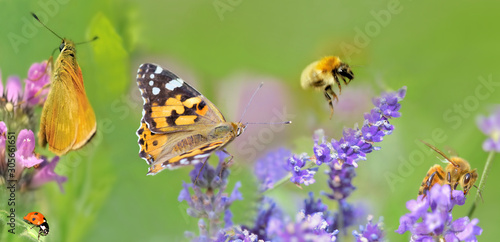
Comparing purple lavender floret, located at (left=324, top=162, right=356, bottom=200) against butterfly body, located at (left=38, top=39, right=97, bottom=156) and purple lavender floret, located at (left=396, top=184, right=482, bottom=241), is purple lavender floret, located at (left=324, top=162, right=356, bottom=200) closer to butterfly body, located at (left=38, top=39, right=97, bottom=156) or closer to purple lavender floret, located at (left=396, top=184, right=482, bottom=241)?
purple lavender floret, located at (left=396, top=184, right=482, bottom=241)

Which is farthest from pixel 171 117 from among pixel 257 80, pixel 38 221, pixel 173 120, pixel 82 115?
pixel 257 80

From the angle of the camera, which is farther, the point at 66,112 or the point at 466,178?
the point at 66,112

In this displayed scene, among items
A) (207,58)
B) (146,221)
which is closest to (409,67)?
(207,58)

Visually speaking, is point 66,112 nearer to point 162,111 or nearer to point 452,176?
point 162,111

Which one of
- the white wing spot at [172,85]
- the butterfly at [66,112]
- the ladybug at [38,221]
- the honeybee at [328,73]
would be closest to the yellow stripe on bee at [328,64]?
the honeybee at [328,73]

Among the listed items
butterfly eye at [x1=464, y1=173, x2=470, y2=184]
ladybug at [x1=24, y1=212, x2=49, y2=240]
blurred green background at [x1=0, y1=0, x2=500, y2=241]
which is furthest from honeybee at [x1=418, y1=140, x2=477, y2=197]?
ladybug at [x1=24, y1=212, x2=49, y2=240]

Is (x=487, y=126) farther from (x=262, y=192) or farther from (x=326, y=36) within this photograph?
(x=326, y=36)
